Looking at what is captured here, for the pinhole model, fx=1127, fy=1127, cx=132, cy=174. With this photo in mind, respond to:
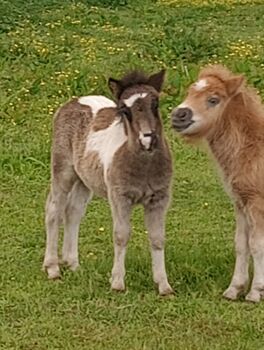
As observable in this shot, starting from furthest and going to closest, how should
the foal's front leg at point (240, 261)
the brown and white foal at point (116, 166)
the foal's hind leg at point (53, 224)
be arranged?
the foal's hind leg at point (53, 224) → the foal's front leg at point (240, 261) → the brown and white foal at point (116, 166)

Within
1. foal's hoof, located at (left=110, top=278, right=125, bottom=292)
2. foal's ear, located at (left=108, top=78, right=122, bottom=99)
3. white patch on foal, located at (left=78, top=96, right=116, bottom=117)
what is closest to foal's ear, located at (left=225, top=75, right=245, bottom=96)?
foal's ear, located at (left=108, top=78, right=122, bottom=99)

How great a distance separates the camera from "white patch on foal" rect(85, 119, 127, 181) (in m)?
7.79

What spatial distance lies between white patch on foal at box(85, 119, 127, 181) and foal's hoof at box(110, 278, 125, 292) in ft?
2.32

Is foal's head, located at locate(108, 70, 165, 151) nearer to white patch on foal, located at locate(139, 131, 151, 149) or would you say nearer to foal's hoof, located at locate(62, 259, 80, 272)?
white patch on foal, located at locate(139, 131, 151, 149)

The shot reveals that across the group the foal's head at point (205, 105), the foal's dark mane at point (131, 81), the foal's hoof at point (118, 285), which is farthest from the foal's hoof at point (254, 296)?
the foal's dark mane at point (131, 81)

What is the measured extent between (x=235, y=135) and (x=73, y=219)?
5.44 ft

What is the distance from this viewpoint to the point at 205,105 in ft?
24.1

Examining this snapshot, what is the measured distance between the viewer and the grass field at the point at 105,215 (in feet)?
22.9

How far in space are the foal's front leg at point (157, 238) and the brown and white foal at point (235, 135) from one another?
1.54 ft

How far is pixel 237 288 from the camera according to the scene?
7613 millimetres

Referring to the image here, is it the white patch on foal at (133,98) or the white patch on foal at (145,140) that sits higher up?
the white patch on foal at (133,98)

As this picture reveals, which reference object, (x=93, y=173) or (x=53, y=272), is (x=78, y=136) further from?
(x=53, y=272)

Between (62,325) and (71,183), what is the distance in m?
1.67

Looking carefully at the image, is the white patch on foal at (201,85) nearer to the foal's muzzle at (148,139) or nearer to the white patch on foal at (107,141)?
the foal's muzzle at (148,139)
